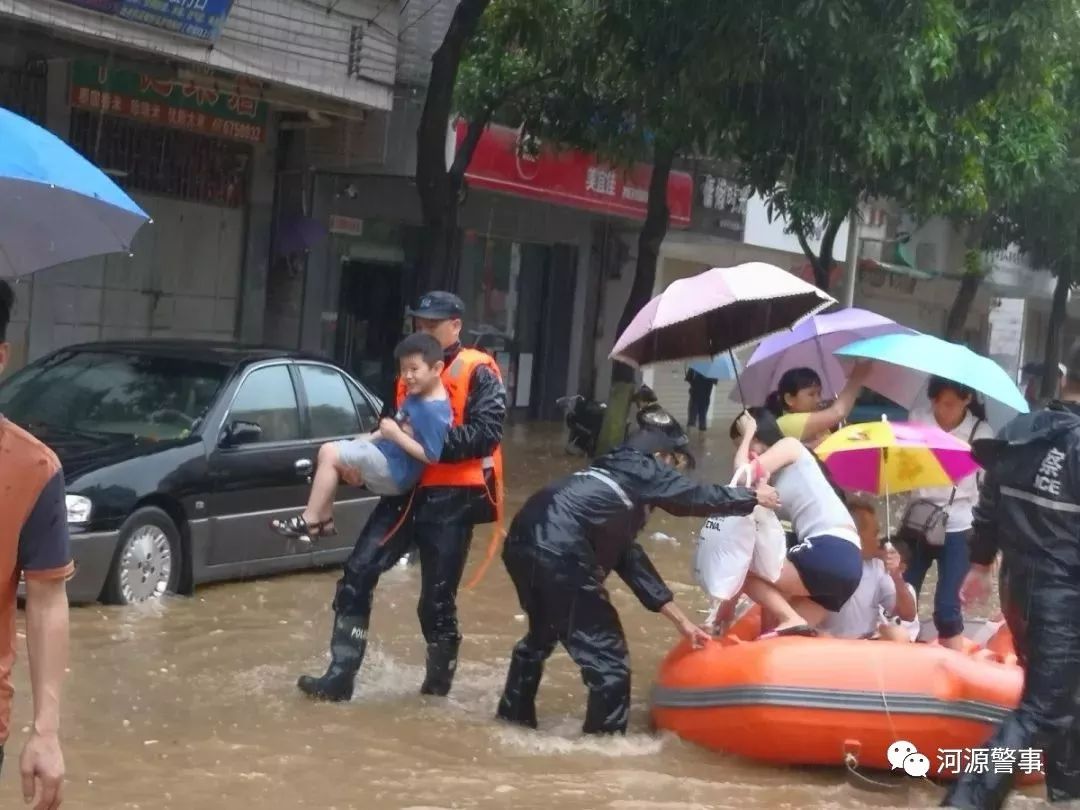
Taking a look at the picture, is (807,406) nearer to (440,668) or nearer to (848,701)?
(848,701)

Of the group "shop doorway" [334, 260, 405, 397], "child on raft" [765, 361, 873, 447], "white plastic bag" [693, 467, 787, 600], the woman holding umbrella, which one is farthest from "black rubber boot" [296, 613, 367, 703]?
"shop doorway" [334, 260, 405, 397]

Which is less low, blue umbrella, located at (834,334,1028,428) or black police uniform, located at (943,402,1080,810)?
blue umbrella, located at (834,334,1028,428)

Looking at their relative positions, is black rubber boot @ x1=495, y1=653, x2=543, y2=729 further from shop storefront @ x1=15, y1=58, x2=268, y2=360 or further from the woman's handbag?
shop storefront @ x1=15, y1=58, x2=268, y2=360

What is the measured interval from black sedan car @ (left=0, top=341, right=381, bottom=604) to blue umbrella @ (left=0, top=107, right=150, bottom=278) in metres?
3.36

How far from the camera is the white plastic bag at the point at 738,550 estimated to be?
650 cm

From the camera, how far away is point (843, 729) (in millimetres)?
6129

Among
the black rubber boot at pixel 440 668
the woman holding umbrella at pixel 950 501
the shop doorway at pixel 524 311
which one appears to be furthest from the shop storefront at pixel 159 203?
the woman holding umbrella at pixel 950 501

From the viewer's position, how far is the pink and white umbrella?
23.0 ft

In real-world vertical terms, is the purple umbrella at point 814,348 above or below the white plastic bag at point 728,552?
above

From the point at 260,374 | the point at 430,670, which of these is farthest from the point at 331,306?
the point at 430,670

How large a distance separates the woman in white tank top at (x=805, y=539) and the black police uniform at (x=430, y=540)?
1.13m

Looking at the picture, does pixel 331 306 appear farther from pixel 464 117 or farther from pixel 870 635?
pixel 870 635

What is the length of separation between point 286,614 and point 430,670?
208 cm

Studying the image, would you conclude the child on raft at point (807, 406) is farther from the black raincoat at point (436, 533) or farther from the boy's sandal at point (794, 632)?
the black raincoat at point (436, 533)
